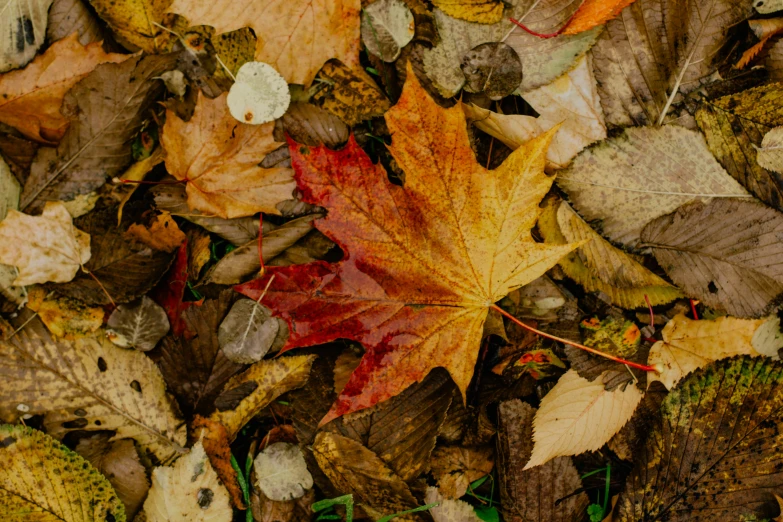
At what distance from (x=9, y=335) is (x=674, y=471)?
85.4 inches

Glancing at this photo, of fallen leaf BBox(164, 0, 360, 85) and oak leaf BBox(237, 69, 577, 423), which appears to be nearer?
oak leaf BBox(237, 69, 577, 423)

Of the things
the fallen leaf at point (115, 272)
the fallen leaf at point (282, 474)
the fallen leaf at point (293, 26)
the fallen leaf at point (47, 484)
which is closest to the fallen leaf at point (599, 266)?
the fallen leaf at point (293, 26)

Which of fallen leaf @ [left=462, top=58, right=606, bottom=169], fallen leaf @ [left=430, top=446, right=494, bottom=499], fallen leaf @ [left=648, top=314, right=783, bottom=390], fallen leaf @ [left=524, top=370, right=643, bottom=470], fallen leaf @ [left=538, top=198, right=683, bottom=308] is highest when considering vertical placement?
fallen leaf @ [left=462, top=58, right=606, bottom=169]

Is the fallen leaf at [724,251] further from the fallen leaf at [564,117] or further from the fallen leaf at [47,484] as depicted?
the fallen leaf at [47,484]

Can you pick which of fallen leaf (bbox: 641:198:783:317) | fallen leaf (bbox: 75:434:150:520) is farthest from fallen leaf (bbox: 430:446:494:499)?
fallen leaf (bbox: 75:434:150:520)

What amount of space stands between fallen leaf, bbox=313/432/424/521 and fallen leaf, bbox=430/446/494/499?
0.46 feet

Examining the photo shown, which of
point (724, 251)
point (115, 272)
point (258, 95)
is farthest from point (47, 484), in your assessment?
point (724, 251)

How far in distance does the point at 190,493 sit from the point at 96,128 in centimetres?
121

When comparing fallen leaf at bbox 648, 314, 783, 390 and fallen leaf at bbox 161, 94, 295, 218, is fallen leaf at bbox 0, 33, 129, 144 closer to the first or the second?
fallen leaf at bbox 161, 94, 295, 218

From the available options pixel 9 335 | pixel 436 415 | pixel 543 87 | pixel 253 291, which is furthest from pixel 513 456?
pixel 9 335

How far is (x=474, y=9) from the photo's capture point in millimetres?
1650

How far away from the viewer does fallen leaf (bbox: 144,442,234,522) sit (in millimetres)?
1663

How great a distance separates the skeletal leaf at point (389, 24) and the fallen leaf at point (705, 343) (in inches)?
48.8

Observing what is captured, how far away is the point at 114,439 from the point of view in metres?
Result: 1.76
